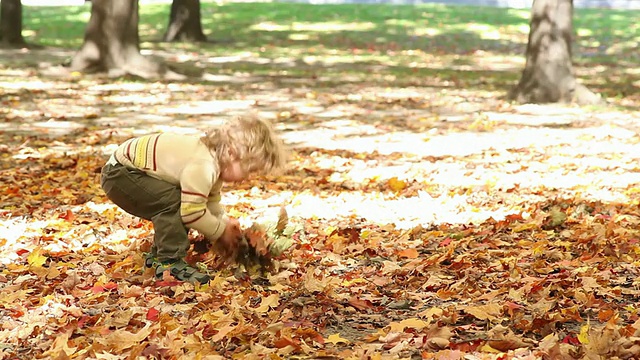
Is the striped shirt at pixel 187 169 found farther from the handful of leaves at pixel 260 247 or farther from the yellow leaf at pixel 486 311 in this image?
the yellow leaf at pixel 486 311

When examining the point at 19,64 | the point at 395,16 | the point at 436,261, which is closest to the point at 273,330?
the point at 436,261

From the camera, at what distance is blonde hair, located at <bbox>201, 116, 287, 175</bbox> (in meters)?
4.64

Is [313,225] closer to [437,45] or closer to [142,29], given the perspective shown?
[437,45]

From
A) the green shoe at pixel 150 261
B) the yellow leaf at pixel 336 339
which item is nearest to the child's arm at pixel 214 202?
the green shoe at pixel 150 261

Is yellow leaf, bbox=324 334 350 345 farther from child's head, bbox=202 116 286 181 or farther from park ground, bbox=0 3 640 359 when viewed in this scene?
child's head, bbox=202 116 286 181

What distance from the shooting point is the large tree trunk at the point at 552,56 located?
42.7 feet

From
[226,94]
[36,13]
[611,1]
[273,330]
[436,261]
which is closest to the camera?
[273,330]

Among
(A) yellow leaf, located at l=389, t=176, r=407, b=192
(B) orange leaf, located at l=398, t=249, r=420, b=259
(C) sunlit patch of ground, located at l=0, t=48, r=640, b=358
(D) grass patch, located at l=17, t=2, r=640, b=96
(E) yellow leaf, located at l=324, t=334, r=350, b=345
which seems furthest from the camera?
(D) grass patch, located at l=17, t=2, r=640, b=96

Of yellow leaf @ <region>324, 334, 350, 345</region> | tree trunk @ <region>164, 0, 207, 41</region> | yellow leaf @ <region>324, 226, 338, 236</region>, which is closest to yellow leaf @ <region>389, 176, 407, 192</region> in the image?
yellow leaf @ <region>324, 226, 338, 236</region>

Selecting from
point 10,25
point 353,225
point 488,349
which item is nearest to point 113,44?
point 10,25

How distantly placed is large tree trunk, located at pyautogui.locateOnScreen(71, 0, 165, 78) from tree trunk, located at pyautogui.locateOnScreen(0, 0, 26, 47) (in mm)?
4190

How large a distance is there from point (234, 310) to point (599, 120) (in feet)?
28.4

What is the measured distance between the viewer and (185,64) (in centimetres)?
1803

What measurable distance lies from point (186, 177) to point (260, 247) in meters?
0.55
